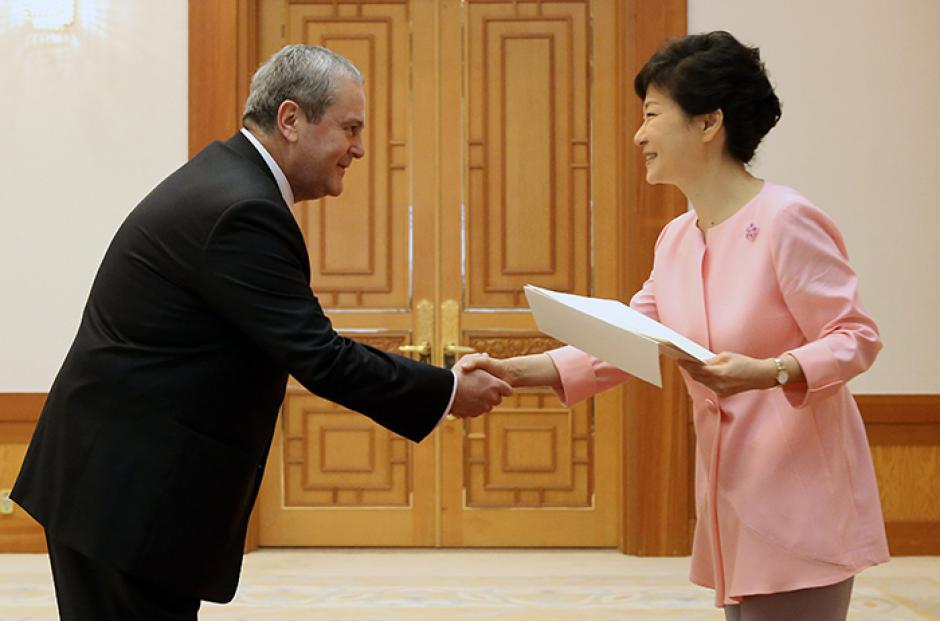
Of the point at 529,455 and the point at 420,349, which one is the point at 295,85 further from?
the point at 529,455

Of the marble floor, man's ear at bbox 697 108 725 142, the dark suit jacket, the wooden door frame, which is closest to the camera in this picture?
the dark suit jacket

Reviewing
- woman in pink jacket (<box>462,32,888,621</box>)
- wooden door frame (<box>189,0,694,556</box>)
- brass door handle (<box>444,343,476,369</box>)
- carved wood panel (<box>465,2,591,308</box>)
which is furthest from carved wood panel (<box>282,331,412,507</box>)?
woman in pink jacket (<box>462,32,888,621</box>)

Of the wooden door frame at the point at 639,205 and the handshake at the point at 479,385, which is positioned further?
the wooden door frame at the point at 639,205

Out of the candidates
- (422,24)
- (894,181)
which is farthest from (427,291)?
(894,181)

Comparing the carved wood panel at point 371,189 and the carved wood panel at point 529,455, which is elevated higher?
the carved wood panel at point 371,189

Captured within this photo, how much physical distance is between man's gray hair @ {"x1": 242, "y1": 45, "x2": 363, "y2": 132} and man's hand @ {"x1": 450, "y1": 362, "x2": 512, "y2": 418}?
0.68m

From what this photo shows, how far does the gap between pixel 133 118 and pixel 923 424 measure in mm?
3791

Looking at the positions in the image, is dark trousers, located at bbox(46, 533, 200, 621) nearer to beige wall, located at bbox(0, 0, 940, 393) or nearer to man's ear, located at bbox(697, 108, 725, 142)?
man's ear, located at bbox(697, 108, 725, 142)

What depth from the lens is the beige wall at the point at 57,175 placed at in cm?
480

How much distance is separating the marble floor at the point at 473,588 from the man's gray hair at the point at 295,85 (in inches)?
87.3

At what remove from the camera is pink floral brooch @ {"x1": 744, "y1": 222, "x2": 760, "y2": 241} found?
6.14 ft

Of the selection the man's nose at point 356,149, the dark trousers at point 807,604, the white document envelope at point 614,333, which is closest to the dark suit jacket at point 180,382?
the man's nose at point 356,149

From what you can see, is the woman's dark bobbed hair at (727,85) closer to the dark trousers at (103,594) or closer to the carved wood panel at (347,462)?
the dark trousers at (103,594)

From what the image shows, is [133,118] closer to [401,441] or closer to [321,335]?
[401,441]
